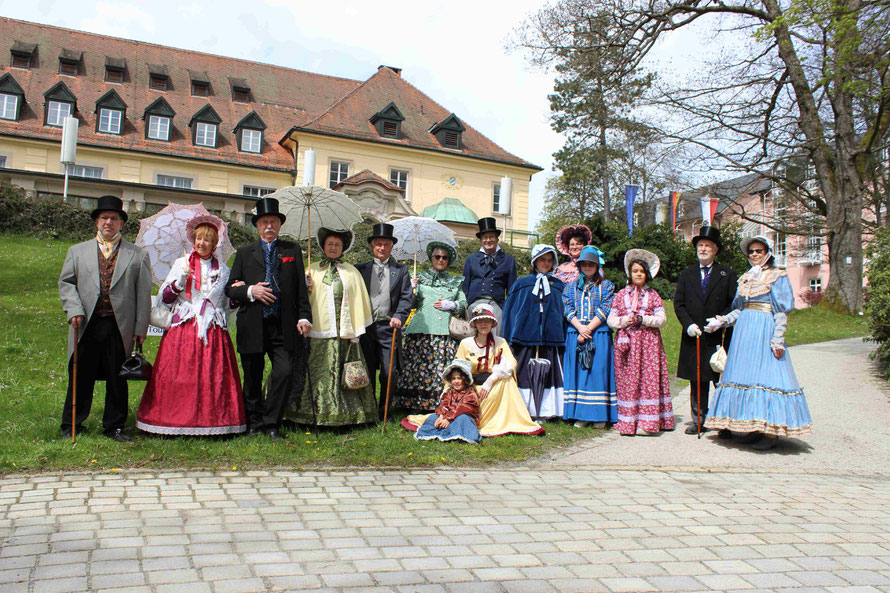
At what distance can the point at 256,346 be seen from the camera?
20.2ft

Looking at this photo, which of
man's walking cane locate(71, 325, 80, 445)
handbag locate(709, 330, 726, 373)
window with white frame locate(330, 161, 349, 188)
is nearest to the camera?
man's walking cane locate(71, 325, 80, 445)

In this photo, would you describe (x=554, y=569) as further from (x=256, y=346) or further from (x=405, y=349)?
(x=405, y=349)

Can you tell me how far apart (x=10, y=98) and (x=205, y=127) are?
8.02 meters

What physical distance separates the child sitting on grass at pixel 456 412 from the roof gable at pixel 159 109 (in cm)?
3008

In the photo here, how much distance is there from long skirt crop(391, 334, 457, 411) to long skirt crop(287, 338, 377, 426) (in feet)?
3.06

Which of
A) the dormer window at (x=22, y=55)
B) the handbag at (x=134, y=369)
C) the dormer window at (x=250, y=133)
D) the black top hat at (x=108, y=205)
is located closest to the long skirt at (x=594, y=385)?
the handbag at (x=134, y=369)

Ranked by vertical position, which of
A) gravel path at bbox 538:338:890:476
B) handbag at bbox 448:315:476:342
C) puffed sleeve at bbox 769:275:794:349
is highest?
puffed sleeve at bbox 769:275:794:349

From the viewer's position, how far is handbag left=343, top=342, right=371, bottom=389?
6.49 m

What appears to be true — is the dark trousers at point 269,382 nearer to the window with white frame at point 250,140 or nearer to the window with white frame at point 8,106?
the window with white frame at point 250,140

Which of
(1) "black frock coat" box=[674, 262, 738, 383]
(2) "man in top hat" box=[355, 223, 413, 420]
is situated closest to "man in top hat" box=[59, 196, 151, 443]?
(2) "man in top hat" box=[355, 223, 413, 420]

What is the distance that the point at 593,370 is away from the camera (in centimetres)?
757

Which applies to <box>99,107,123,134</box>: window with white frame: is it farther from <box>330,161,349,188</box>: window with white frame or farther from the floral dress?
the floral dress

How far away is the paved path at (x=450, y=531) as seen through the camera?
11.1 feet

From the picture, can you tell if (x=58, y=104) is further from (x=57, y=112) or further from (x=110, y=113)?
(x=110, y=113)
